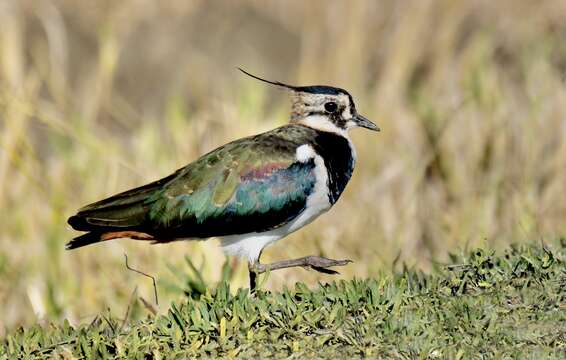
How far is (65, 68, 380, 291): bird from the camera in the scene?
5.52 m

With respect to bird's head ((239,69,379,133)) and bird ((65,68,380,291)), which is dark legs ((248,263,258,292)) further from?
bird's head ((239,69,379,133))

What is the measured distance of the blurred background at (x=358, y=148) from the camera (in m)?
7.04

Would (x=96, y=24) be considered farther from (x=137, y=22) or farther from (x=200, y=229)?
(x=200, y=229)

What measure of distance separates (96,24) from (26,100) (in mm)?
4857

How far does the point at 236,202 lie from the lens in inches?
219

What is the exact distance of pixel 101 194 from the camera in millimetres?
7742

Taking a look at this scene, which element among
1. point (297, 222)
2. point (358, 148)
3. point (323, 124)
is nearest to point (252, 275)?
point (297, 222)

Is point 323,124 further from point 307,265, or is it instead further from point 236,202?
point 307,265

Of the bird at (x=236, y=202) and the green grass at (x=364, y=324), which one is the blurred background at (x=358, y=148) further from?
the green grass at (x=364, y=324)

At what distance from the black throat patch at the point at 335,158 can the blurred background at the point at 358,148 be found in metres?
0.49

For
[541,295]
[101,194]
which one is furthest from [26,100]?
[541,295]

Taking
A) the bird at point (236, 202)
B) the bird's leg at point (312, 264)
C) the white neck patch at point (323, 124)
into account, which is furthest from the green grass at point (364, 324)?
the white neck patch at point (323, 124)

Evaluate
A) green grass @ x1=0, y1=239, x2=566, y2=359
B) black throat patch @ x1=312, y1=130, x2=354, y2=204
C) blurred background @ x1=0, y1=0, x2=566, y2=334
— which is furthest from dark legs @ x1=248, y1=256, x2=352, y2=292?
green grass @ x1=0, y1=239, x2=566, y2=359

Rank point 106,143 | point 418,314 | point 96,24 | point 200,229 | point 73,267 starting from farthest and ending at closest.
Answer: point 96,24, point 106,143, point 73,267, point 200,229, point 418,314
